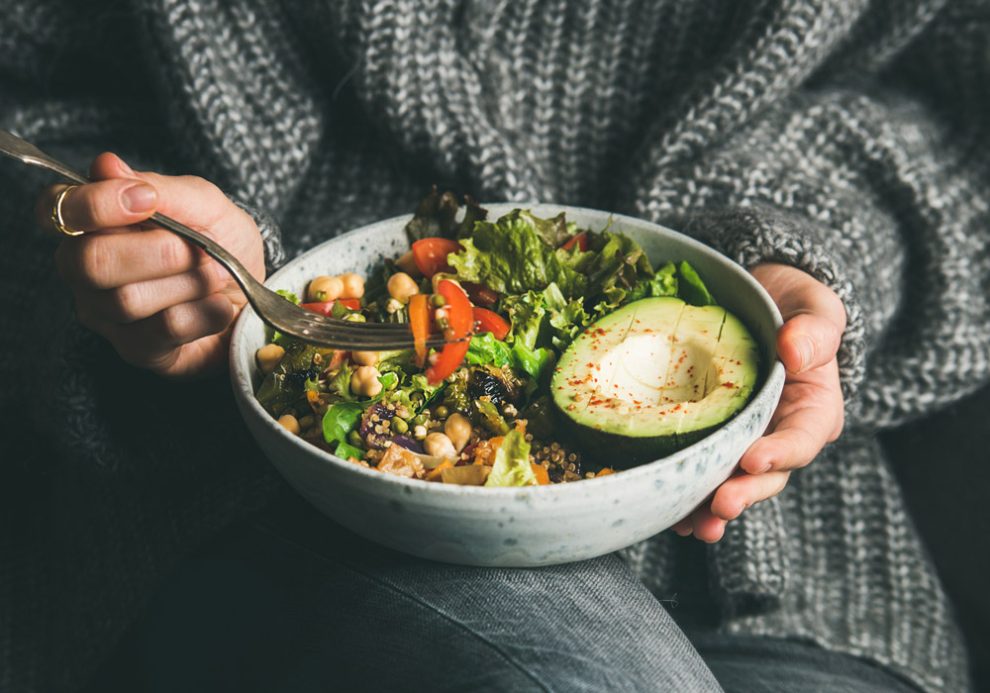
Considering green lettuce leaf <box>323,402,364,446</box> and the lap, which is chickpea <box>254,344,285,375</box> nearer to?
green lettuce leaf <box>323,402,364,446</box>

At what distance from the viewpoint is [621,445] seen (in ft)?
2.59

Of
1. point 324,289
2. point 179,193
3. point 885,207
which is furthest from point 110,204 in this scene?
point 885,207

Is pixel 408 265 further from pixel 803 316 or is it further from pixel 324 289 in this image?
pixel 803 316

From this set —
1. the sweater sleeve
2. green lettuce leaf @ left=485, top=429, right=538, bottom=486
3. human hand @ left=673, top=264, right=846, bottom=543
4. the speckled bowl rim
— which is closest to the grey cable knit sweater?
the sweater sleeve

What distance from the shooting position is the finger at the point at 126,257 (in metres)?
0.87

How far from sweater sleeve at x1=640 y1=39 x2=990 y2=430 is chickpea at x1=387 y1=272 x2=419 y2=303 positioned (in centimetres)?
41

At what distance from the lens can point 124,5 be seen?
4.18 feet

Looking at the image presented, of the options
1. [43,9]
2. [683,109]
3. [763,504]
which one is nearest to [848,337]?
[763,504]

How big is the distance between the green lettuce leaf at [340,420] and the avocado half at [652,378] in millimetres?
194

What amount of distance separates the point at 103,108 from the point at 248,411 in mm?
756

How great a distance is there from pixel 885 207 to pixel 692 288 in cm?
52

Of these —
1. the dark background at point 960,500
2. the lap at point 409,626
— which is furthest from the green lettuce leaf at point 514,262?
the dark background at point 960,500

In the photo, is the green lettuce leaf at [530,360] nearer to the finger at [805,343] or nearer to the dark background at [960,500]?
the finger at [805,343]

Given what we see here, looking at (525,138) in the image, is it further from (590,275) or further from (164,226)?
(164,226)
